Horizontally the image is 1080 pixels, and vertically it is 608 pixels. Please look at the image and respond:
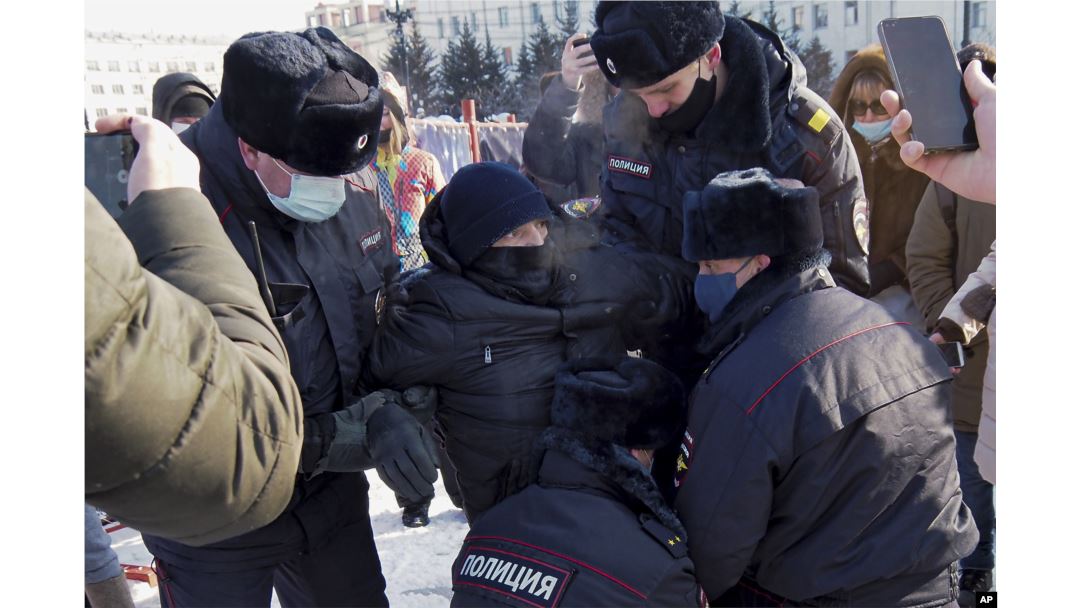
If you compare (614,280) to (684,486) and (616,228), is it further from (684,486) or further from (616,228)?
(684,486)

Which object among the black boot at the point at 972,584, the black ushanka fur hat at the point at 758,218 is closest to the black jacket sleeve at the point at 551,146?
the black ushanka fur hat at the point at 758,218

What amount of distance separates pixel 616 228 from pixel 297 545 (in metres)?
1.05

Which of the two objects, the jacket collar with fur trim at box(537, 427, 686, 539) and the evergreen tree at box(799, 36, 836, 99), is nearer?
the jacket collar with fur trim at box(537, 427, 686, 539)

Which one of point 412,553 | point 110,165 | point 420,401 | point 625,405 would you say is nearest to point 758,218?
point 625,405

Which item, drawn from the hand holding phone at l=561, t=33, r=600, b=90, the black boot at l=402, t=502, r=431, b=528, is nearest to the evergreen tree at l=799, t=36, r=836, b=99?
the hand holding phone at l=561, t=33, r=600, b=90

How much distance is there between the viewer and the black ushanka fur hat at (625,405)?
1.54 m

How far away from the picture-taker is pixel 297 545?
183 cm

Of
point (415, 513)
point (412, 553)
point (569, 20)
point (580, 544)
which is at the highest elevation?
point (569, 20)

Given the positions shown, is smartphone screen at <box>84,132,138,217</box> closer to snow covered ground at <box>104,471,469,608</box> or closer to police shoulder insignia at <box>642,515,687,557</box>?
police shoulder insignia at <box>642,515,687,557</box>

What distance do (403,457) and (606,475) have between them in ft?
1.31

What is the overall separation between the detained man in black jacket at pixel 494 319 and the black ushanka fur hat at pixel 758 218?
1.13ft

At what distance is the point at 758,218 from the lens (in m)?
1.53

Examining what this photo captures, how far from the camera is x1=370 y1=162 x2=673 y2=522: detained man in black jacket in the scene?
1.73 m

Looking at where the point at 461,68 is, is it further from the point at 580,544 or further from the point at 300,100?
the point at 580,544
